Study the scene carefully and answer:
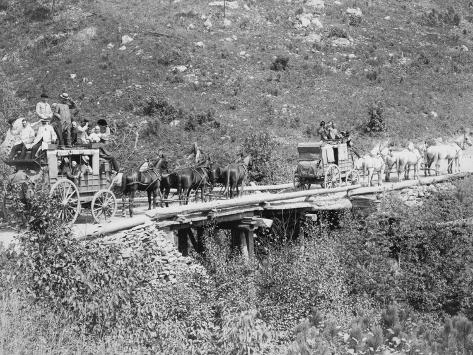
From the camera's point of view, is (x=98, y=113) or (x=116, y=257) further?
(x=98, y=113)

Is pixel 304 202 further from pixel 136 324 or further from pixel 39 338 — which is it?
pixel 39 338

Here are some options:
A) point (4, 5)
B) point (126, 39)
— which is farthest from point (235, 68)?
point (4, 5)

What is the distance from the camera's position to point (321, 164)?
21.7m

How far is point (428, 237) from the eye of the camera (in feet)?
66.2

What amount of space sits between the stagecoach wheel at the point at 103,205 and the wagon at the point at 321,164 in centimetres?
819

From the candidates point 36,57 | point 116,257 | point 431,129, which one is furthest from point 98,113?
point 116,257

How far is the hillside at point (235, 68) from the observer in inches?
1352

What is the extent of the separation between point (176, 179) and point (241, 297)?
6142 mm

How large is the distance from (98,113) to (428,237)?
66.3ft

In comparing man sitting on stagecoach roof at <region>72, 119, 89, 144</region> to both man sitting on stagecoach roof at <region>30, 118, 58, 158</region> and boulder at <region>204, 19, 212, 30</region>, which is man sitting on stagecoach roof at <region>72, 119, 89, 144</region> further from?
boulder at <region>204, 19, 212, 30</region>

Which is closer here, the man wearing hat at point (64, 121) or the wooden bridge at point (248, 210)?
the man wearing hat at point (64, 121)

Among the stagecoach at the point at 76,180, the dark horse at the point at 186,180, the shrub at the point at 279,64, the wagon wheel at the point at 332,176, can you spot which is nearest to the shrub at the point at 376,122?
the shrub at the point at 279,64

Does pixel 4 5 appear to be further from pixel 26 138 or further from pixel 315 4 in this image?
pixel 26 138

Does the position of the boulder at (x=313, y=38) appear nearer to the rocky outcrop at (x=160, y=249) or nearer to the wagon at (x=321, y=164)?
the wagon at (x=321, y=164)
